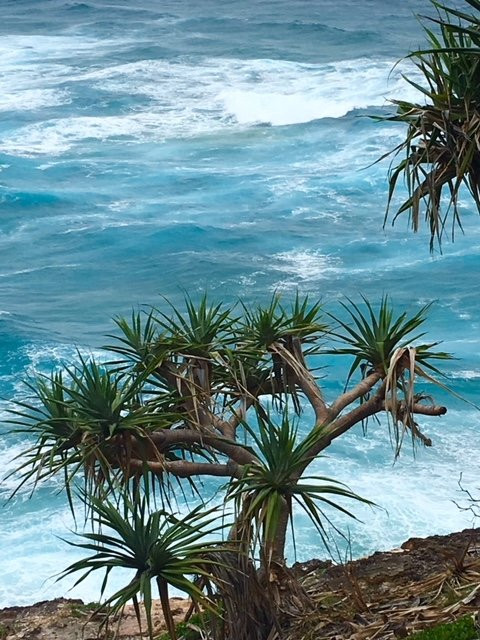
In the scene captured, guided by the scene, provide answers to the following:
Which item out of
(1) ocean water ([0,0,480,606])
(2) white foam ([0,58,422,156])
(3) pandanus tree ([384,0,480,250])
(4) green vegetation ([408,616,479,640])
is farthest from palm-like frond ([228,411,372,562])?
(2) white foam ([0,58,422,156])

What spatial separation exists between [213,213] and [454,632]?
2487 cm

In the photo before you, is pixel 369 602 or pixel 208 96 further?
pixel 208 96

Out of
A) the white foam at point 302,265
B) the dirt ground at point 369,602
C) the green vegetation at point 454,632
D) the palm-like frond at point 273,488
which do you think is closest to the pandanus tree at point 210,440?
the palm-like frond at point 273,488

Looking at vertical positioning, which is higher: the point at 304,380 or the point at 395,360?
the point at 304,380

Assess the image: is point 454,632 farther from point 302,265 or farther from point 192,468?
point 302,265

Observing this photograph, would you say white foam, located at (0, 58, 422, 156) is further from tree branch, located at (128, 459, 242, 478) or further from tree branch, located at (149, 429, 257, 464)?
tree branch, located at (128, 459, 242, 478)

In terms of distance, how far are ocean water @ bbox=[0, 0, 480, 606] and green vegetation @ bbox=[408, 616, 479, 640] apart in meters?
6.17

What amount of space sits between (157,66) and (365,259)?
22.2 metres

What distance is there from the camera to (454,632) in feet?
27.5

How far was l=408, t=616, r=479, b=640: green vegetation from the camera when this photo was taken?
828 cm

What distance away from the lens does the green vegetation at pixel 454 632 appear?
27.2ft

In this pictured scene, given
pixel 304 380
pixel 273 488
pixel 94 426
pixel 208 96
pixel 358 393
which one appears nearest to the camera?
pixel 273 488

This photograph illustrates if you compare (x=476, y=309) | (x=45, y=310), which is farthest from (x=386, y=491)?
(x=45, y=310)

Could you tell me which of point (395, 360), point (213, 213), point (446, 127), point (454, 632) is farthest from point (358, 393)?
point (213, 213)
